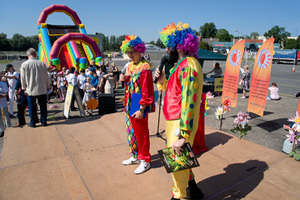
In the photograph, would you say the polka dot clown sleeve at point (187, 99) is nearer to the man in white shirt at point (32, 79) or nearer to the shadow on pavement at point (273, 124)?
the man in white shirt at point (32, 79)

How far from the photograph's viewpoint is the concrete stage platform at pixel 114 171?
2.72 m

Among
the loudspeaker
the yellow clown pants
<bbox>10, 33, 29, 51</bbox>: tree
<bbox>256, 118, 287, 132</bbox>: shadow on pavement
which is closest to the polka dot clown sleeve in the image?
the yellow clown pants

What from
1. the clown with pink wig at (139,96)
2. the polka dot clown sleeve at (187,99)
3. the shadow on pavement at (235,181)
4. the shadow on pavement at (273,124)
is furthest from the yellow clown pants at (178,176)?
the shadow on pavement at (273,124)

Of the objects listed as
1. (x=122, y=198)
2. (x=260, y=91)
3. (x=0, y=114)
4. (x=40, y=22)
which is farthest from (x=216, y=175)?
(x=40, y=22)

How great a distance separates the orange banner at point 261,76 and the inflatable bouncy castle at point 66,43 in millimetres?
9980

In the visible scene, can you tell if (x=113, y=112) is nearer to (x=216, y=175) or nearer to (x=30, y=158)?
(x=30, y=158)

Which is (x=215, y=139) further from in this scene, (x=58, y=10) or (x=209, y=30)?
(x=209, y=30)

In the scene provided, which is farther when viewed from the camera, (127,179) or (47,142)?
(47,142)

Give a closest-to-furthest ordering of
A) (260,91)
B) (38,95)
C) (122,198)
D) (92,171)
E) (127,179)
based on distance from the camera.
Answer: (122,198), (127,179), (92,171), (38,95), (260,91)

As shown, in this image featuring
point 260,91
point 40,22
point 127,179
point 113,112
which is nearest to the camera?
point 127,179

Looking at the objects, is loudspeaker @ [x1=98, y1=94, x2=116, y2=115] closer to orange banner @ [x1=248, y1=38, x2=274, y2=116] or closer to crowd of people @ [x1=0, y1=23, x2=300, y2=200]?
crowd of people @ [x1=0, y1=23, x2=300, y2=200]

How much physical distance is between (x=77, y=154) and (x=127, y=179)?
4.10 feet

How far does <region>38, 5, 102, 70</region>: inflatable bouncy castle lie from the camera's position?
1321 cm

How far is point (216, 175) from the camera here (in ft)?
10.2
